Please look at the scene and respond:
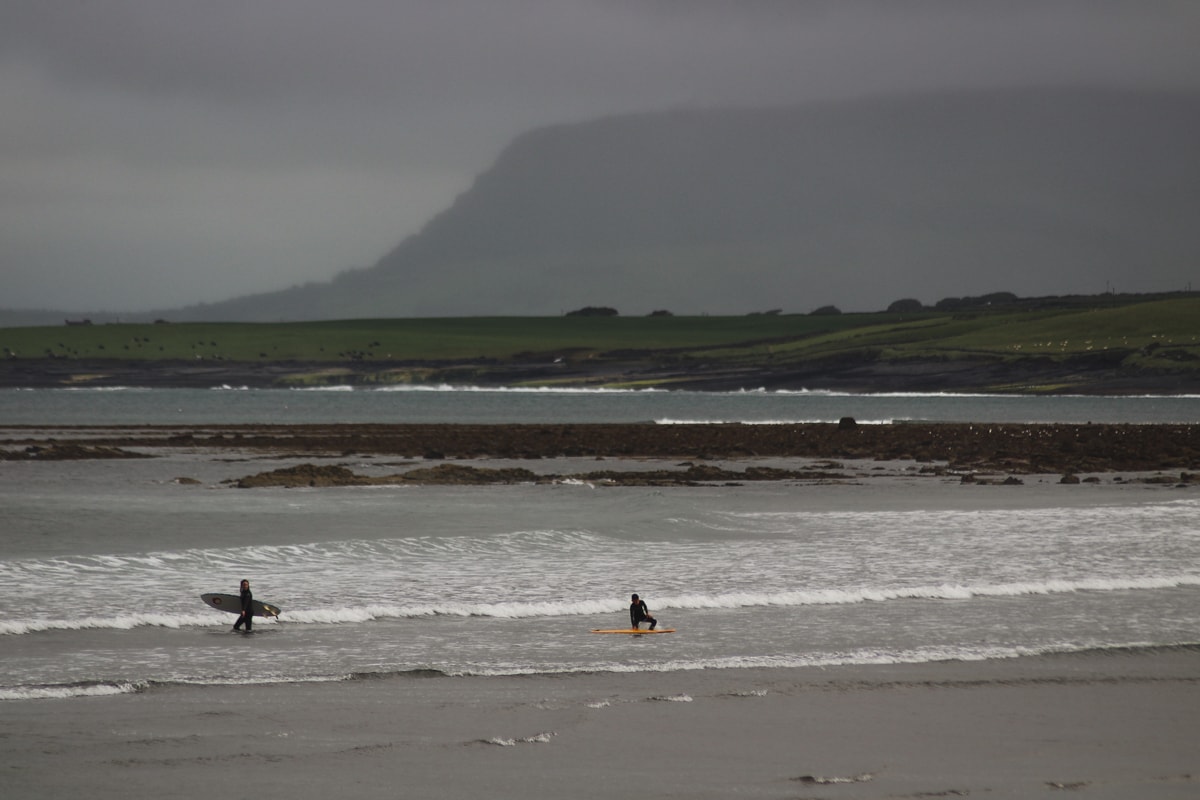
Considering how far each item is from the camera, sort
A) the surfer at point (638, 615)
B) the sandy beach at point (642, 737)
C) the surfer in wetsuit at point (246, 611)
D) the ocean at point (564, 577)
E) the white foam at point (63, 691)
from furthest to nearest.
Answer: the surfer at point (638, 615) < the surfer in wetsuit at point (246, 611) < the ocean at point (564, 577) < the white foam at point (63, 691) < the sandy beach at point (642, 737)

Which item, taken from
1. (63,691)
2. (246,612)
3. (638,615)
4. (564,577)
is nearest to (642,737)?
(638,615)

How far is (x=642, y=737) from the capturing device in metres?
13.0

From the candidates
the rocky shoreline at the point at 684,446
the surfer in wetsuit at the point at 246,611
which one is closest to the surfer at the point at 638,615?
the surfer in wetsuit at the point at 246,611

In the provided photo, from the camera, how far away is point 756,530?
30.6m

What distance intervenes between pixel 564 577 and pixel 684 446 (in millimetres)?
40292

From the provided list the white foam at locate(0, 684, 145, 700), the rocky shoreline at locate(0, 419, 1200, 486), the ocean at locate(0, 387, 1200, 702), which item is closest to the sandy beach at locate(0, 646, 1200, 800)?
the white foam at locate(0, 684, 145, 700)

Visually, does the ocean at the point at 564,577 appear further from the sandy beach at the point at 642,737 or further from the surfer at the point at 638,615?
the sandy beach at the point at 642,737

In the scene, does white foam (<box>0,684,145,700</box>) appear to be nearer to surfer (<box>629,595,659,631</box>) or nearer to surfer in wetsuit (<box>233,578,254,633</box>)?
surfer in wetsuit (<box>233,578,254,633</box>)

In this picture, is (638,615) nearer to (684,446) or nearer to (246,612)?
(246,612)

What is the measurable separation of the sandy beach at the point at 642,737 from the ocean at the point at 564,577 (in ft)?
3.54

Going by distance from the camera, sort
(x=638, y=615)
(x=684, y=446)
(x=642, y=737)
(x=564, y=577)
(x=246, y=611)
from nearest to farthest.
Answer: (x=642, y=737)
(x=246, y=611)
(x=638, y=615)
(x=564, y=577)
(x=684, y=446)

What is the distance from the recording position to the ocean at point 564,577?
17156 mm

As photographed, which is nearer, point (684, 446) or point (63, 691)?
point (63, 691)

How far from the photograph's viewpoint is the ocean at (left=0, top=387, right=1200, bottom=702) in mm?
17156
